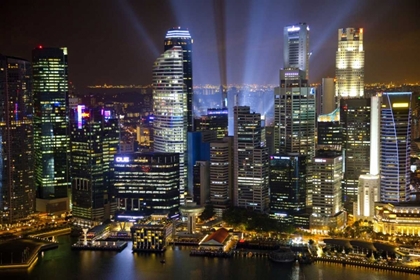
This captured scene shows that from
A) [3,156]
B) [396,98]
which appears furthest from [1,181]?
[396,98]

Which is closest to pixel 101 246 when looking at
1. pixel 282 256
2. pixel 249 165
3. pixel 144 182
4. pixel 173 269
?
pixel 173 269

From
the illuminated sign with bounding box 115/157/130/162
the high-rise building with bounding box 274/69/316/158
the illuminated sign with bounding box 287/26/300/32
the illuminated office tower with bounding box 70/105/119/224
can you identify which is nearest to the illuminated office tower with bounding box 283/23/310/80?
the illuminated sign with bounding box 287/26/300/32

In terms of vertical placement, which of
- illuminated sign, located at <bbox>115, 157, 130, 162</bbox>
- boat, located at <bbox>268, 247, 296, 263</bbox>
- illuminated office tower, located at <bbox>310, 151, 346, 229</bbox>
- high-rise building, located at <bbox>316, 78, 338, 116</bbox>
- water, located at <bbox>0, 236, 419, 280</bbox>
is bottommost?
water, located at <bbox>0, 236, 419, 280</bbox>

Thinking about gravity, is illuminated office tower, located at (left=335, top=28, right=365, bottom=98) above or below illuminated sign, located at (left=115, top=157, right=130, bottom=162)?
above

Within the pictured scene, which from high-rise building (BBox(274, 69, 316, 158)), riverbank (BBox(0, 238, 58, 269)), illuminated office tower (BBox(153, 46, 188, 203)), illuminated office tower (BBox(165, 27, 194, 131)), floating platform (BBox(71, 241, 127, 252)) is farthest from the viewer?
illuminated office tower (BBox(165, 27, 194, 131))

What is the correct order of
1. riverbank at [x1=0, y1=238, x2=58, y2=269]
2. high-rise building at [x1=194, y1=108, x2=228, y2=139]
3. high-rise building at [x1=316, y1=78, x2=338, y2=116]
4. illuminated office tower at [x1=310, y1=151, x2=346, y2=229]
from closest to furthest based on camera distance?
riverbank at [x1=0, y1=238, x2=58, y2=269], illuminated office tower at [x1=310, y1=151, x2=346, y2=229], high-rise building at [x1=194, y1=108, x2=228, y2=139], high-rise building at [x1=316, y1=78, x2=338, y2=116]

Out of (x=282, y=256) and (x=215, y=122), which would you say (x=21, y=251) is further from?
(x=215, y=122)

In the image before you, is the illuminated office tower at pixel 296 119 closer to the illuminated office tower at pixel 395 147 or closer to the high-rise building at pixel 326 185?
the high-rise building at pixel 326 185

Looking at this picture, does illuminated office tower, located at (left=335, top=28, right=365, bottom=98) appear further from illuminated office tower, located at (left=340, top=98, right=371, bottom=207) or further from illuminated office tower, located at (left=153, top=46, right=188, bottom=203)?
illuminated office tower, located at (left=153, top=46, right=188, bottom=203)
